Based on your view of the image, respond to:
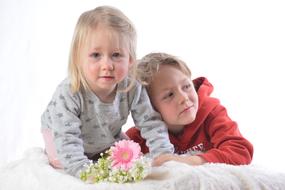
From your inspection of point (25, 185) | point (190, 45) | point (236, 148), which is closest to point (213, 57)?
point (190, 45)

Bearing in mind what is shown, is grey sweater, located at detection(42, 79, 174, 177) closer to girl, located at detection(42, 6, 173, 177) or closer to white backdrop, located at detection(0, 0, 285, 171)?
girl, located at detection(42, 6, 173, 177)

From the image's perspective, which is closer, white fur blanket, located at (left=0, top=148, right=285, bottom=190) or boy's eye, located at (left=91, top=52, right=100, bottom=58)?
white fur blanket, located at (left=0, top=148, right=285, bottom=190)

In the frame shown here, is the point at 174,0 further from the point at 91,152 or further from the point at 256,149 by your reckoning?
the point at 91,152

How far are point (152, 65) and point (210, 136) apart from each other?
32cm

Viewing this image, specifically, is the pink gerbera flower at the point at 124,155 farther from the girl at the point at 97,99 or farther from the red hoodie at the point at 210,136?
the red hoodie at the point at 210,136

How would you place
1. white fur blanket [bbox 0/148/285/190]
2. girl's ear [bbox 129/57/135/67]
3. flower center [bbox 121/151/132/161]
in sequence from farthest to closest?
girl's ear [bbox 129/57/135/67]
flower center [bbox 121/151/132/161]
white fur blanket [bbox 0/148/285/190]

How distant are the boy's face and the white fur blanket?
0.32 meters

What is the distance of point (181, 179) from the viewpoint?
1404mm

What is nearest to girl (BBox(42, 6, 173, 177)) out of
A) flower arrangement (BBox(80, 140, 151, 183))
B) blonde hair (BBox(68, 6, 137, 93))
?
blonde hair (BBox(68, 6, 137, 93))

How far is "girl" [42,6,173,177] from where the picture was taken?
165 cm

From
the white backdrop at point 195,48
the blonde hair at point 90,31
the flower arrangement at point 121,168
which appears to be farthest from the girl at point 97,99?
the white backdrop at point 195,48

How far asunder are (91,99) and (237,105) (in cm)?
105

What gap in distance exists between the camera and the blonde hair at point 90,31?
5.49 feet

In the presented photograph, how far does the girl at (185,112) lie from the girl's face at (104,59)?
24 cm
